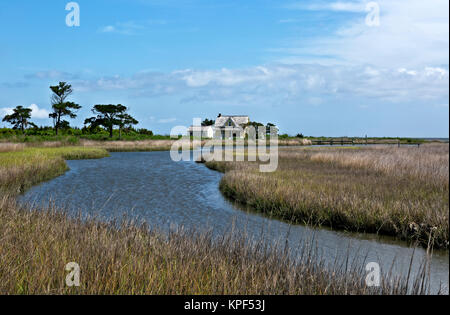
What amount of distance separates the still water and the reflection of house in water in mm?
59748

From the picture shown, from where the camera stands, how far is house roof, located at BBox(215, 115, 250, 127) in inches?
3617

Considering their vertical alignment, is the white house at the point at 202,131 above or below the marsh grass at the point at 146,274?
above

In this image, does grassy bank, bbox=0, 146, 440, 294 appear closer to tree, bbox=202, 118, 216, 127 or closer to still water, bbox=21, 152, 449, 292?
still water, bbox=21, 152, 449, 292

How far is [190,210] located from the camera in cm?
1512

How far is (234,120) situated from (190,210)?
80.0 meters

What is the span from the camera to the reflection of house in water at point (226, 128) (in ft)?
289

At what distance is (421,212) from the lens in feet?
35.1

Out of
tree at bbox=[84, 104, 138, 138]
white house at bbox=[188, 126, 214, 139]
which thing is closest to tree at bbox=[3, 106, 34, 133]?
tree at bbox=[84, 104, 138, 138]

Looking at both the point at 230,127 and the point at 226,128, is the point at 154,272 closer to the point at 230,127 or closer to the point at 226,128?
the point at 230,127

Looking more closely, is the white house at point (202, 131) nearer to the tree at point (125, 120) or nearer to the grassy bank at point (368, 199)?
the tree at point (125, 120)

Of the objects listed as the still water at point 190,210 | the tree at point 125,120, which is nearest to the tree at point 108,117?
the tree at point 125,120

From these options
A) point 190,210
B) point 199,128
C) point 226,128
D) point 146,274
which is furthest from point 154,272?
point 199,128

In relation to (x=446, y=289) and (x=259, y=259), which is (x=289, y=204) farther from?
(x=259, y=259)
